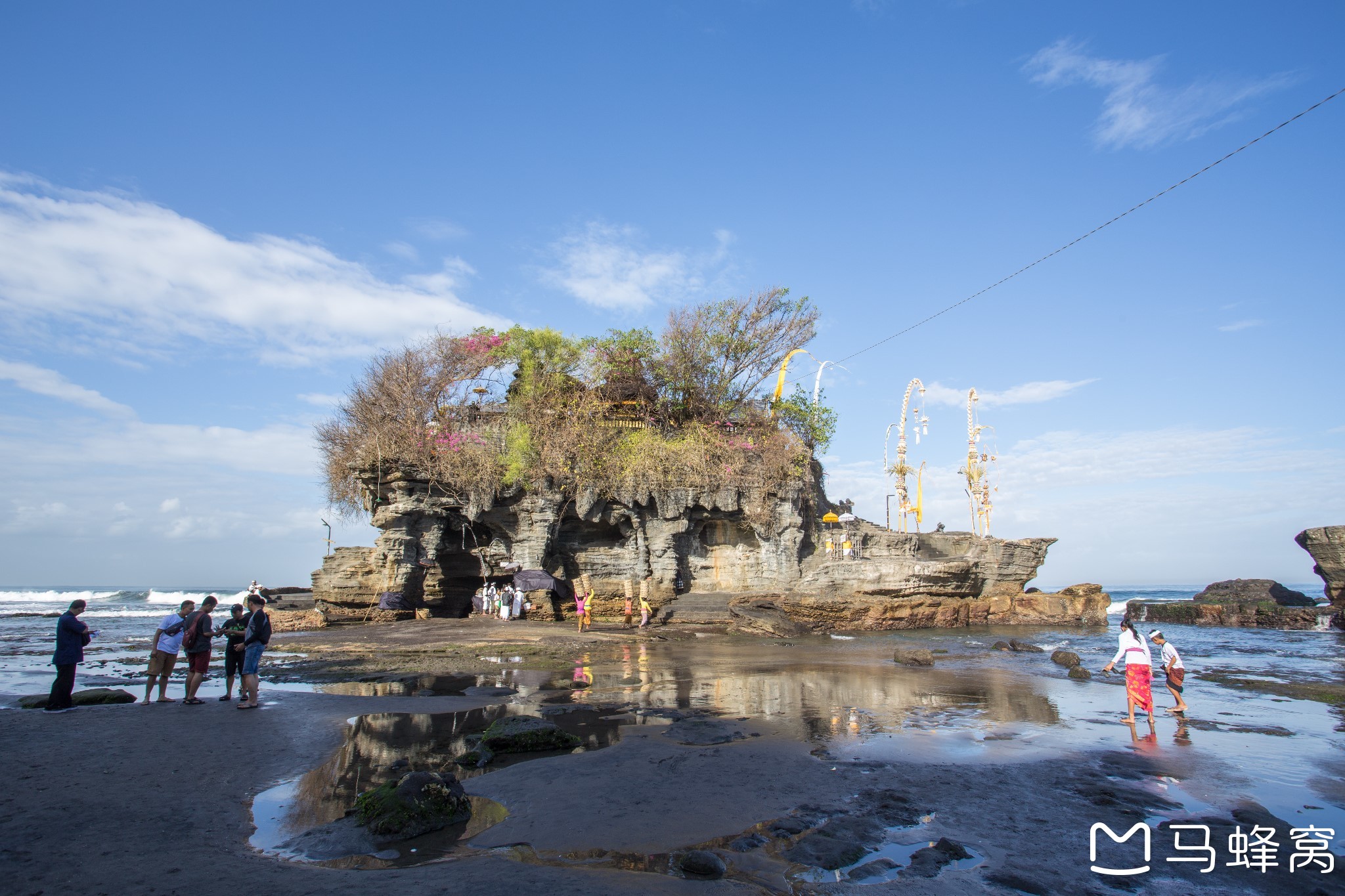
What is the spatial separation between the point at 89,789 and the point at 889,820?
268 inches

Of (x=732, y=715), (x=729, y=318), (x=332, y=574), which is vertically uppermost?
(x=729, y=318)

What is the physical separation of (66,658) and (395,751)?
5.69 metres

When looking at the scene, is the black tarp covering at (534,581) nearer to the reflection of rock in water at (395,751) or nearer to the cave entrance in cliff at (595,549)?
the cave entrance in cliff at (595,549)

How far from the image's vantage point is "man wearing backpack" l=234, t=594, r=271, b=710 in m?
9.78

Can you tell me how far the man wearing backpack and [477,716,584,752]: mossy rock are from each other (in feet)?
13.7

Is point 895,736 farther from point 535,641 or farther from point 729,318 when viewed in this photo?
point 729,318

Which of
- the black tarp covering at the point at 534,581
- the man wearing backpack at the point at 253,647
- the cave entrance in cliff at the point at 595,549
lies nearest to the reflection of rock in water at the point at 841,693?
the man wearing backpack at the point at 253,647

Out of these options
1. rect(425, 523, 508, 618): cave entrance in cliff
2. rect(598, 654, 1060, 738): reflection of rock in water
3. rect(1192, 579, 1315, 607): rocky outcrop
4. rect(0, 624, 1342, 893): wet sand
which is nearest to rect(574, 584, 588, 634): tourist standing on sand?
rect(425, 523, 508, 618): cave entrance in cliff

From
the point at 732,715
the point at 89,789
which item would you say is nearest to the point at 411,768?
the point at 89,789

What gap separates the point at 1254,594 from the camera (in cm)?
4469

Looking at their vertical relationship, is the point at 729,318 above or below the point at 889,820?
above

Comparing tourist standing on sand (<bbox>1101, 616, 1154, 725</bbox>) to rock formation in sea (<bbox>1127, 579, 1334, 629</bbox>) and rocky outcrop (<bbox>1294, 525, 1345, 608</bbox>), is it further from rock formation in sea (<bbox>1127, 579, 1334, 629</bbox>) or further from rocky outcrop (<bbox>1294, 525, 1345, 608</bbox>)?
rock formation in sea (<bbox>1127, 579, 1334, 629</bbox>)

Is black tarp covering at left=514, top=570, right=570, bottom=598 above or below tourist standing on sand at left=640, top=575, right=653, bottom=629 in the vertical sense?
above

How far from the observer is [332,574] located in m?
26.7
